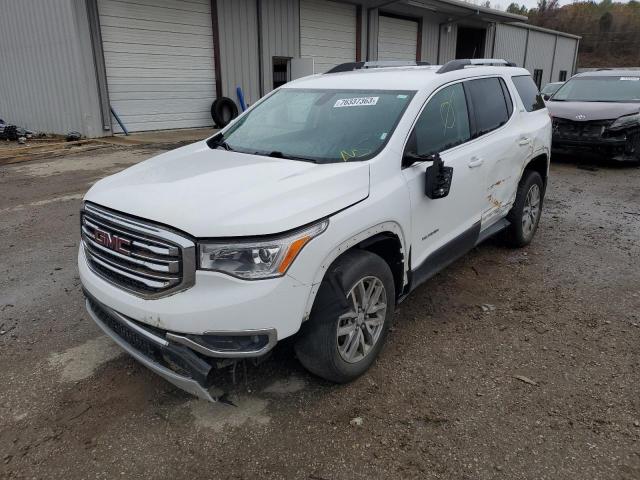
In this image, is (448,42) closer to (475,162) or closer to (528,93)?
(528,93)

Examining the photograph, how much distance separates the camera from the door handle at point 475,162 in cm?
394

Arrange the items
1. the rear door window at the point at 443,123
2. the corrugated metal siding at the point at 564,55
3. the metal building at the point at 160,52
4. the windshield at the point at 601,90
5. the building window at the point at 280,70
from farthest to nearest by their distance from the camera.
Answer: the corrugated metal siding at the point at 564,55 → the building window at the point at 280,70 → the metal building at the point at 160,52 → the windshield at the point at 601,90 → the rear door window at the point at 443,123

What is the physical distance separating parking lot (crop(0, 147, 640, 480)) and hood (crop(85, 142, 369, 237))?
0.83 meters

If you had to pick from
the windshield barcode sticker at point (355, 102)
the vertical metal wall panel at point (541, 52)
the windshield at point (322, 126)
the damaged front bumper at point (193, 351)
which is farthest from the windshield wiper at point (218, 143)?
the vertical metal wall panel at point (541, 52)

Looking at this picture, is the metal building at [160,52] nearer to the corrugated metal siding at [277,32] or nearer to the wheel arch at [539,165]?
the corrugated metal siding at [277,32]

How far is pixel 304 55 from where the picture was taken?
17.3 m

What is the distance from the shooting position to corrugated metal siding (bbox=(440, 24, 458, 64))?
75.2 ft

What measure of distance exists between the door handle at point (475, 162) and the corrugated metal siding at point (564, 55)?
33.1 metres

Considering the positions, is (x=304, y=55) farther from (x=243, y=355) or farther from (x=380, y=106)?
(x=243, y=355)

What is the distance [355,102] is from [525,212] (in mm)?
2543

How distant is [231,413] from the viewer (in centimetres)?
285

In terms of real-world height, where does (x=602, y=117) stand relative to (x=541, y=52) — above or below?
below

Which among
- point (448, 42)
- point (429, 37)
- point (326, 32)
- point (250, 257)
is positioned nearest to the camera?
point (250, 257)

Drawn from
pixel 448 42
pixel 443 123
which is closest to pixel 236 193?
pixel 443 123
